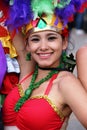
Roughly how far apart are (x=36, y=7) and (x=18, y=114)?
2.17 feet

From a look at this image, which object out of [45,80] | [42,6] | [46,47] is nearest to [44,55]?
[46,47]

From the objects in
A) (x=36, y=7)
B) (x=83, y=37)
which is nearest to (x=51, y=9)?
(x=36, y=7)

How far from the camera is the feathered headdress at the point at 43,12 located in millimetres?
2607

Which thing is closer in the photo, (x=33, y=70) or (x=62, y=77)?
(x=62, y=77)

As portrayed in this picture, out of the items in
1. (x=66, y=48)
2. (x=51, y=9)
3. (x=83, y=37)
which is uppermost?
(x=51, y=9)

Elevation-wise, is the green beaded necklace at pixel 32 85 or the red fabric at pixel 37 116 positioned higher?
the green beaded necklace at pixel 32 85

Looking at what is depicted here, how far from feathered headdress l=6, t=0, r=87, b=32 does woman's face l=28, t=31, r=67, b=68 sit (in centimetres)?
5

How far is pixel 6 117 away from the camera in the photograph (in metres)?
2.74

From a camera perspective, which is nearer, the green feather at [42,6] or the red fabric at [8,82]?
the green feather at [42,6]

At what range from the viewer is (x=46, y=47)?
2627mm

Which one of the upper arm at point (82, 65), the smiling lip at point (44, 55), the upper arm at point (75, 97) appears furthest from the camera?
the smiling lip at point (44, 55)

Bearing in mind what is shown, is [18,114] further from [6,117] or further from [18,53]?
Answer: [18,53]

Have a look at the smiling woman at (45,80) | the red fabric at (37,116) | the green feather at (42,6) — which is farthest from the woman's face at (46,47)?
the red fabric at (37,116)

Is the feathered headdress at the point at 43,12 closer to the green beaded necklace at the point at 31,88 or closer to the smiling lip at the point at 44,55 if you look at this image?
the smiling lip at the point at 44,55
